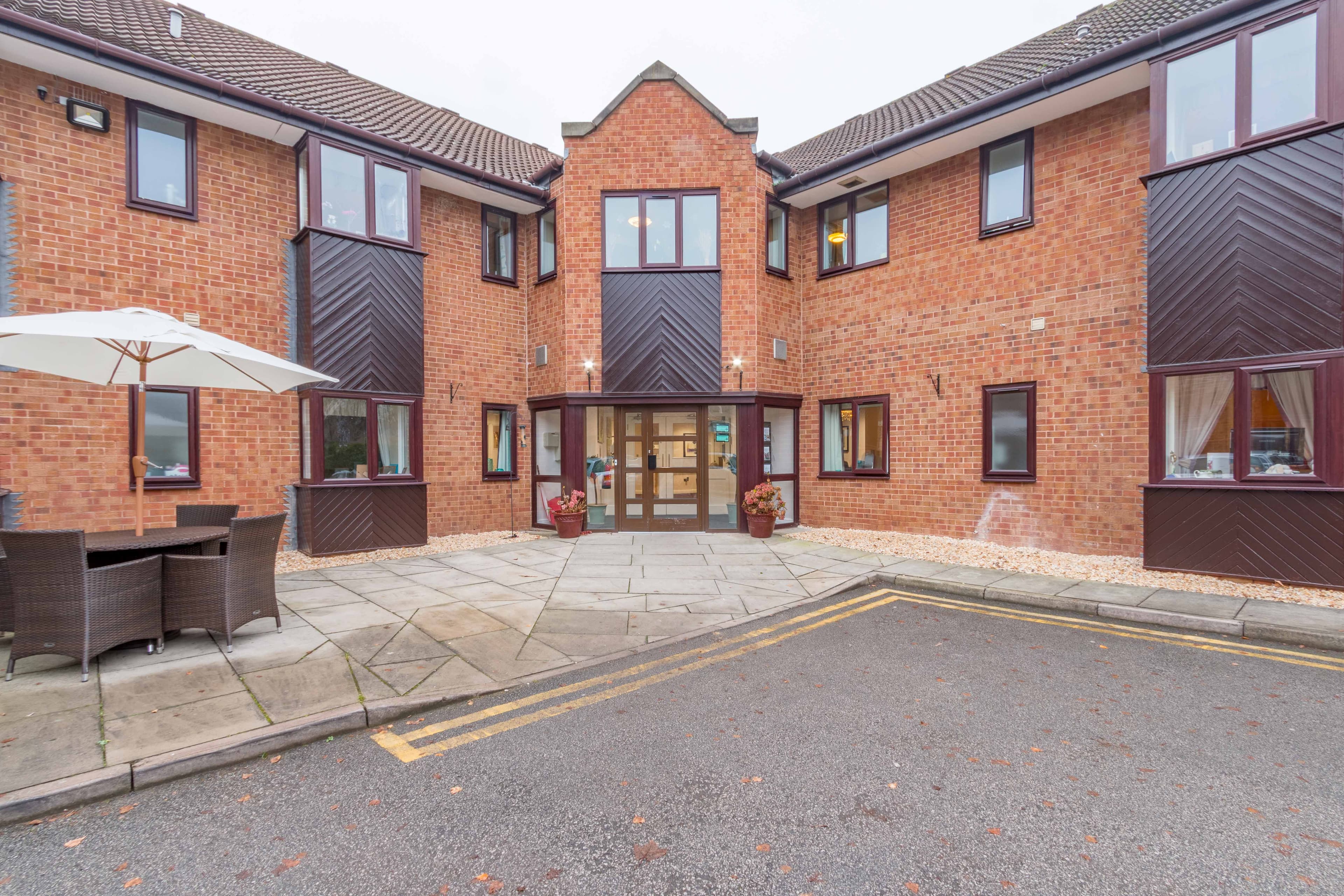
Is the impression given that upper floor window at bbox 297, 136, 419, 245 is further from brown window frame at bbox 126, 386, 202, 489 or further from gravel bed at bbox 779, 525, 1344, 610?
gravel bed at bbox 779, 525, 1344, 610

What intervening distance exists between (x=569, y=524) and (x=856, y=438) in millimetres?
5459

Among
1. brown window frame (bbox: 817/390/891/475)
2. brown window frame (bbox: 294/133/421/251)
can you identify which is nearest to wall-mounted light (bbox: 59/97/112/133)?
brown window frame (bbox: 294/133/421/251)

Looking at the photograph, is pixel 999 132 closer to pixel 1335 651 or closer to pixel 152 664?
pixel 1335 651

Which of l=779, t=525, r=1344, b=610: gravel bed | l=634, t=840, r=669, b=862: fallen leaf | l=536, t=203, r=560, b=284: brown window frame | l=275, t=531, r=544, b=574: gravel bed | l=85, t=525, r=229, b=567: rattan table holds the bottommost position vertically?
l=275, t=531, r=544, b=574: gravel bed

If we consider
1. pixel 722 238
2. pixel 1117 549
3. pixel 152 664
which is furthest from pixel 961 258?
pixel 152 664

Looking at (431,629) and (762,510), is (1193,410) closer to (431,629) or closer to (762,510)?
(762,510)

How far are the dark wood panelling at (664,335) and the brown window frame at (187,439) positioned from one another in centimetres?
603

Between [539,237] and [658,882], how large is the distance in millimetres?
11762

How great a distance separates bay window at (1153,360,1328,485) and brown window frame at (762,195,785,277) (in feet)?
19.0

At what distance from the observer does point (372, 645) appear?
478cm

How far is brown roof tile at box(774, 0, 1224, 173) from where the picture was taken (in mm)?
8383

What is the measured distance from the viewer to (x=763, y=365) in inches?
439

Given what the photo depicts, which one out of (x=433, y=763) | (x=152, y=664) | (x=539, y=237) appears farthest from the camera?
(x=539, y=237)

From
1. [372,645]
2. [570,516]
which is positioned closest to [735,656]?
[372,645]
